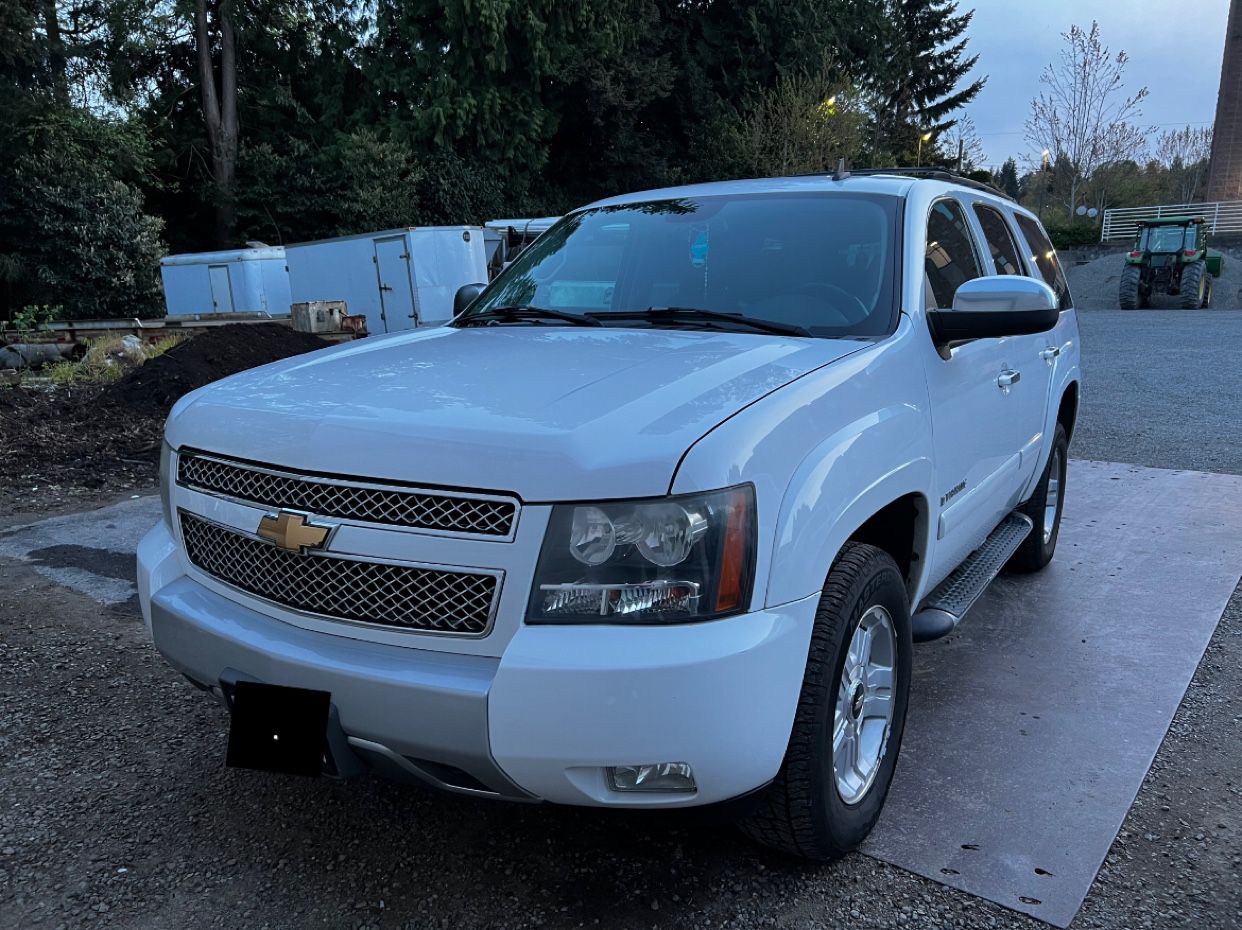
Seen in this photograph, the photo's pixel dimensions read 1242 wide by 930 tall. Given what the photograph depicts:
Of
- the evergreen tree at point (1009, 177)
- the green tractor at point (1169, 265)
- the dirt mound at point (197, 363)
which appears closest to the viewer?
the dirt mound at point (197, 363)

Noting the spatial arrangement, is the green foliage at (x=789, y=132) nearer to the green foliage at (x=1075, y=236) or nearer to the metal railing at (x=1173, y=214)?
the green foliage at (x=1075, y=236)

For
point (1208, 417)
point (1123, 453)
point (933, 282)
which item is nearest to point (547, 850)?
point (933, 282)

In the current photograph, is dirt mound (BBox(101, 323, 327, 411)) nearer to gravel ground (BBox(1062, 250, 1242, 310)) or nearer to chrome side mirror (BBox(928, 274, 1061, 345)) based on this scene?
chrome side mirror (BBox(928, 274, 1061, 345))

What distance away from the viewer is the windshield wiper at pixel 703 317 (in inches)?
115

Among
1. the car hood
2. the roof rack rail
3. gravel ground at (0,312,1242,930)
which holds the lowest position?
gravel ground at (0,312,1242,930)

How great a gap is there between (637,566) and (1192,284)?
28.7m

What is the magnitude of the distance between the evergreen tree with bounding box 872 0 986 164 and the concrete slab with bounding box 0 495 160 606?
4428 centimetres

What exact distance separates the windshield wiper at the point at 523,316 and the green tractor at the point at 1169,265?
2746 centimetres

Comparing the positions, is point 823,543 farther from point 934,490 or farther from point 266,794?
point 266,794

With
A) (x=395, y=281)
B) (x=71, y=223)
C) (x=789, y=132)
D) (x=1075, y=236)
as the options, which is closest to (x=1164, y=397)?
(x=395, y=281)

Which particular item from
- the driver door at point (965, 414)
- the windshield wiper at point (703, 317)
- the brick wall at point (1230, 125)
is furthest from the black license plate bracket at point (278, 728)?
the brick wall at point (1230, 125)

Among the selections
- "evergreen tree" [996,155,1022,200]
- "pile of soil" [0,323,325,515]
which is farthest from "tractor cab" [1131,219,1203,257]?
"evergreen tree" [996,155,1022,200]

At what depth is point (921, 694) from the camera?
139 inches

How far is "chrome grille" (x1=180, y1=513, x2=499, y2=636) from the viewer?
2.01 m
